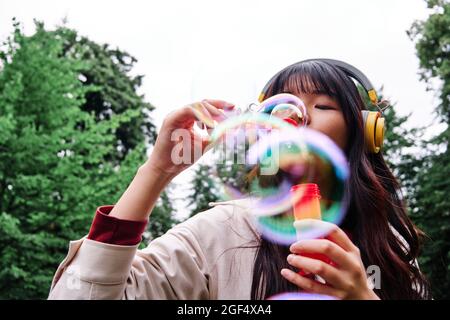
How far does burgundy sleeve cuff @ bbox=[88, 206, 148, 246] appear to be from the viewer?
1.06 m

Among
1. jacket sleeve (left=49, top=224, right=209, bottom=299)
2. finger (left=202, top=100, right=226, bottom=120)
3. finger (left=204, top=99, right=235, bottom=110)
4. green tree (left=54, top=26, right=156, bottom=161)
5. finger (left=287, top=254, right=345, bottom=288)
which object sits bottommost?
jacket sleeve (left=49, top=224, right=209, bottom=299)

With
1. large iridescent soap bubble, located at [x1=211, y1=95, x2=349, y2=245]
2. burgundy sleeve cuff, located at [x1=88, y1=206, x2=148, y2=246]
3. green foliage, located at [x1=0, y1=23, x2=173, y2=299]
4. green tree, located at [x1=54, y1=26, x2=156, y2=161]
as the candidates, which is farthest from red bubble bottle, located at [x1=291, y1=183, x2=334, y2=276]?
green tree, located at [x1=54, y1=26, x2=156, y2=161]

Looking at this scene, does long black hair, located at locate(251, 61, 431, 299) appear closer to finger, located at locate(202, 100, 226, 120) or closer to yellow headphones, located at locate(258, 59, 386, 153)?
yellow headphones, located at locate(258, 59, 386, 153)

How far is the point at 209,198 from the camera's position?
1520cm

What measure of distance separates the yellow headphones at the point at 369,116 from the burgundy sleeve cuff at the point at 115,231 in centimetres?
73

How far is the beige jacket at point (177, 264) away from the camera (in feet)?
3.44

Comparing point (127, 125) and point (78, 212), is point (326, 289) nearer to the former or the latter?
point (78, 212)

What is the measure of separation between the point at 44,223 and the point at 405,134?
38.6 ft

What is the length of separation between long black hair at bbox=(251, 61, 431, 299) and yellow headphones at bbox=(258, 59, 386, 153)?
0.06 ft

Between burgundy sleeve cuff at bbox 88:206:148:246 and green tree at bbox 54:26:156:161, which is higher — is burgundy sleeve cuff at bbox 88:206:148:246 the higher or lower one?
the lower one

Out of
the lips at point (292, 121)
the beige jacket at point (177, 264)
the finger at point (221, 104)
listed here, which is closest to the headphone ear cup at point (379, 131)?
the lips at point (292, 121)

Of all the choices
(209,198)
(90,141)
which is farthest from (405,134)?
(90,141)

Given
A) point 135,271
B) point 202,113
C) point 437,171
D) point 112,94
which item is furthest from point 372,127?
point 112,94

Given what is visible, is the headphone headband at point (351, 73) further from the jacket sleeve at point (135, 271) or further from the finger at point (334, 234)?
the finger at point (334, 234)
